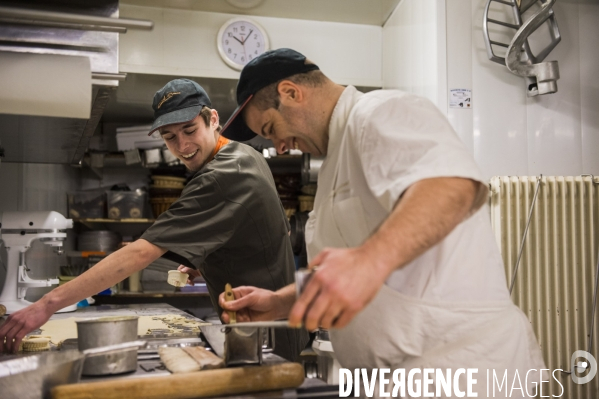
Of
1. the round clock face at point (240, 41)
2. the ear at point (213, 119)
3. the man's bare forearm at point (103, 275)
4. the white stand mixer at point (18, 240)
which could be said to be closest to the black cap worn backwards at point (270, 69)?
the man's bare forearm at point (103, 275)

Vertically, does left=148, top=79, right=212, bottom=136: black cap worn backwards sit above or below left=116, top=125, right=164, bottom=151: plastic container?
below

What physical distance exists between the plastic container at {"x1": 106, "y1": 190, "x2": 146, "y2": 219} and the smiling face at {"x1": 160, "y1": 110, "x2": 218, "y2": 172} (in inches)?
87.7

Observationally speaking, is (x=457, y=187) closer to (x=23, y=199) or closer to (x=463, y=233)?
(x=463, y=233)

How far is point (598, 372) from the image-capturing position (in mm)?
2922

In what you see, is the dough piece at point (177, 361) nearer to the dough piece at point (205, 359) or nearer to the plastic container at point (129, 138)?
the dough piece at point (205, 359)

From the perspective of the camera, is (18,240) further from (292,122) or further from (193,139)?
(292,122)

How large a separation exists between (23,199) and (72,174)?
45.4 inches

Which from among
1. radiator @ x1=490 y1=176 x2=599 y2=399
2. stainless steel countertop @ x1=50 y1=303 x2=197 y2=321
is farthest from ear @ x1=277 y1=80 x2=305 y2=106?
radiator @ x1=490 y1=176 x2=599 y2=399

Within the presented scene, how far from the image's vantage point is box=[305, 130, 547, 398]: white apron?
3.73ft

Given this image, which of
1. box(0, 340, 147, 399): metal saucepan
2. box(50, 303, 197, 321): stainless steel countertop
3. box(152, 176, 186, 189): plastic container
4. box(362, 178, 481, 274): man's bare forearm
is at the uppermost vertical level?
box(152, 176, 186, 189): plastic container

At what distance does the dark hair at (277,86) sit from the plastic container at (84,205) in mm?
3418

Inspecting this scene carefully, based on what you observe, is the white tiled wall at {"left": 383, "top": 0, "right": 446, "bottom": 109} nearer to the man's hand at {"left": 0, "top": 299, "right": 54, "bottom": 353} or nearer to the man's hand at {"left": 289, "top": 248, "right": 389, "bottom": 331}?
the man's hand at {"left": 0, "top": 299, "right": 54, "bottom": 353}

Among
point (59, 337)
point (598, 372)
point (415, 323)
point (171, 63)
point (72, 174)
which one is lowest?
point (598, 372)

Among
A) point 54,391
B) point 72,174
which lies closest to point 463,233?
point 54,391
